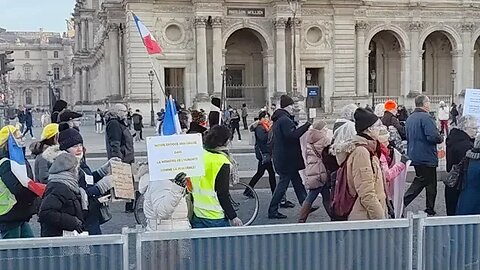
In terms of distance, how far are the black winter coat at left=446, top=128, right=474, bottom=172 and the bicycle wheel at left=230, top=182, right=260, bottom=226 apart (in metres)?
3.09

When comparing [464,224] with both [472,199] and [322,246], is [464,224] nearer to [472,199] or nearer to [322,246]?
[322,246]

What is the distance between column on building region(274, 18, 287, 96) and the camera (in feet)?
141

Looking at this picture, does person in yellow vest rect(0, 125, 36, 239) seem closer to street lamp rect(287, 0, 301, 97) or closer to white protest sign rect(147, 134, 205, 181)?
white protest sign rect(147, 134, 205, 181)

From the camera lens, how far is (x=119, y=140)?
34.7ft

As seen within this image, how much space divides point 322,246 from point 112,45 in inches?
1727

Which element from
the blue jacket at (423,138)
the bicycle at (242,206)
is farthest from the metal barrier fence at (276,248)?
the blue jacket at (423,138)

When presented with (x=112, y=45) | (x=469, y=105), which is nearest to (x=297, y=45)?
(x=112, y=45)

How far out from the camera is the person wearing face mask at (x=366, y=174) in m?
5.61

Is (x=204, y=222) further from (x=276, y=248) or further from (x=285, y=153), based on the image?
(x=285, y=153)

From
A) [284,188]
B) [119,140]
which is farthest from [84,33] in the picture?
[284,188]

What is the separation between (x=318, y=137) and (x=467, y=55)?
4530 cm

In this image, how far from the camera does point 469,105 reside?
8812 mm

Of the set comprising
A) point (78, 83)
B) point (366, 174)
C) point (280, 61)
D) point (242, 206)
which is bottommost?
point (242, 206)

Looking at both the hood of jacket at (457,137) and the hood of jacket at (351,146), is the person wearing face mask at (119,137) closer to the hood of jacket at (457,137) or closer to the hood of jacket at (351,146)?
the hood of jacket at (457,137)
